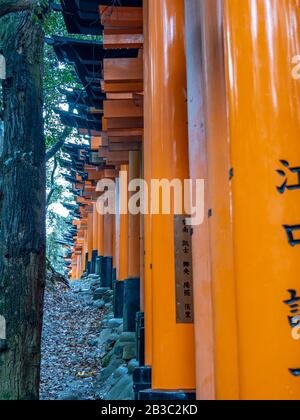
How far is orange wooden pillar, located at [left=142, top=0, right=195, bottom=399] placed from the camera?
2803mm

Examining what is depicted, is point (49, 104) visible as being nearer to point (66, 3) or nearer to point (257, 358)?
point (66, 3)

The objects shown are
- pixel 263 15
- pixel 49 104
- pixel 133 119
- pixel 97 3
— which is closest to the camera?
pixel 263 15

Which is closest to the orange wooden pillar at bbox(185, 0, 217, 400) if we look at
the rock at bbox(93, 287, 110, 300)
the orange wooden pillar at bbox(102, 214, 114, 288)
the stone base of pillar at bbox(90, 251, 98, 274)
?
the rock at bbox(93, 287, 110, 300)

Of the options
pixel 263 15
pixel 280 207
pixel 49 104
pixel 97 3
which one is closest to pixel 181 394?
pixel 280 207

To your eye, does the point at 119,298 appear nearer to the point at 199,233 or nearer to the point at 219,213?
the point at 199,233

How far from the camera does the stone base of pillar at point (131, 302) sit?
948cm

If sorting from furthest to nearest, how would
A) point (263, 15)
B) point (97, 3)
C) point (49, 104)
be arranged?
point (49, 104)
point (97, 3)
point (263, 15)

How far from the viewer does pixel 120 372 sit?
773cm

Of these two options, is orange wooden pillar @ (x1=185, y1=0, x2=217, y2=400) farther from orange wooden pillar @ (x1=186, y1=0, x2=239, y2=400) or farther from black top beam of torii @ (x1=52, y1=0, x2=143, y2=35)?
black top beam of torii @ (x1=52, y1=0, x2=143, y2=35)

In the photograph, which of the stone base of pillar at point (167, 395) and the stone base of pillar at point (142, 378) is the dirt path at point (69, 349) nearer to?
the stone base of pillar at point (142, 378)

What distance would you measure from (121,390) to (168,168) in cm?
485

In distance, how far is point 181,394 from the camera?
266 cm

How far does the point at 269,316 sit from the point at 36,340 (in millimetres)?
3222

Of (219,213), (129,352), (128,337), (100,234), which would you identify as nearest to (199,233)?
(219,213)
